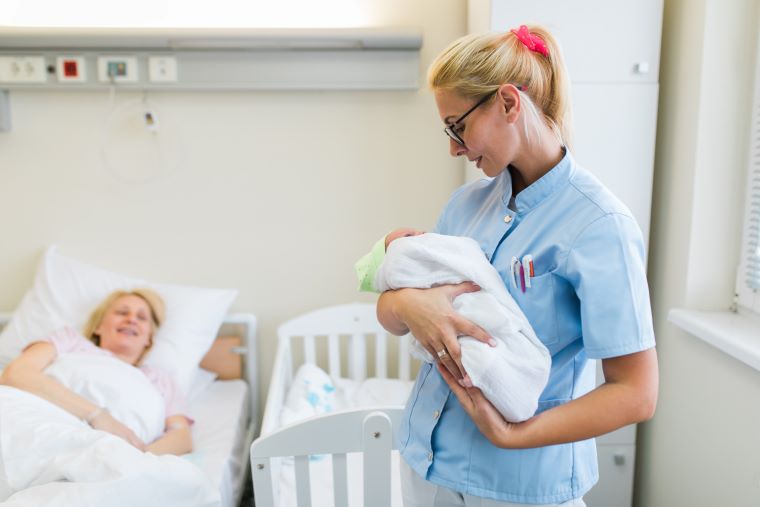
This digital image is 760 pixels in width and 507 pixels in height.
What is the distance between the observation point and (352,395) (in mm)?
2299

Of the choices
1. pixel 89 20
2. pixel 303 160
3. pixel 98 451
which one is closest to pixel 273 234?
pixel 303 160

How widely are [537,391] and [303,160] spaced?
1762mm

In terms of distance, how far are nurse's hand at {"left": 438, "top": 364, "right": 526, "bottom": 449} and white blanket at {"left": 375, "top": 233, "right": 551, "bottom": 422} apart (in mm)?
12

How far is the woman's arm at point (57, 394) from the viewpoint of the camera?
181cm

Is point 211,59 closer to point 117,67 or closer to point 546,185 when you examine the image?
point 117,67

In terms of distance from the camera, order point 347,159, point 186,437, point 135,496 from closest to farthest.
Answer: point 135,496, point 186,437, point 347,159

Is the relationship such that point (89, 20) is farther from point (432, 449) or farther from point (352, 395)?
point (432, 449)

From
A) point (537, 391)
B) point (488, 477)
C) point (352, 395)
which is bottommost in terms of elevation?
point (352, 395)

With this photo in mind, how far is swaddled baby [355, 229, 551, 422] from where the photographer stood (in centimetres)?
92

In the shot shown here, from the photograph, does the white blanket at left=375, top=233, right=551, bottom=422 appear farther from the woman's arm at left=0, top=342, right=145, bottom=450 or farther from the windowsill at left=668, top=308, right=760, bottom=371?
the woman's arm at left=0, top=342, right=145, bottom=450

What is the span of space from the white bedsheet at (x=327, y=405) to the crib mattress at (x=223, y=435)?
0.20 m

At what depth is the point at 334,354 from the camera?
8.00 feet

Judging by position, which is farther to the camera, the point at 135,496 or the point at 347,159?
the point at 347,159

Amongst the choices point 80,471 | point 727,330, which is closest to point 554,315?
point 727,330
